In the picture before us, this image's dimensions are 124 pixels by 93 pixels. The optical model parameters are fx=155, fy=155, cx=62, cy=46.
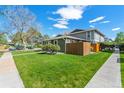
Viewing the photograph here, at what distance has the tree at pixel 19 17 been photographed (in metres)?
25.7

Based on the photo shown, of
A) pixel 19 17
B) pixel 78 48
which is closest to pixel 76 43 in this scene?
pixel 78 48

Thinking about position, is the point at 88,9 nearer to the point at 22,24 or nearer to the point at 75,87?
the point at 22,24

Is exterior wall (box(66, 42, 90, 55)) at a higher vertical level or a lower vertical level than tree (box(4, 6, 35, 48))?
lower

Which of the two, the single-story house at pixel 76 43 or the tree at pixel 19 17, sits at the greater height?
the tree at pixel 19 17

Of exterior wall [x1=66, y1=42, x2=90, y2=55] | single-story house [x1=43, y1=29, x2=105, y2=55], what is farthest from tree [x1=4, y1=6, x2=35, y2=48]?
exterior wall [x1=66, y1=42, x2=90, y2=55]

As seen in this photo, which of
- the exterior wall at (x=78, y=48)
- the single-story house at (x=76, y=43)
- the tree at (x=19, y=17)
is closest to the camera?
the exterior wall at (x=78, y=48)

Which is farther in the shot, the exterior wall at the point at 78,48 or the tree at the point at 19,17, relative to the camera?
the tree at the point at 19,17

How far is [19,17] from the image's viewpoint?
26016mm

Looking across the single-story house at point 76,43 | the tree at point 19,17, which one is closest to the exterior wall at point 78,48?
the single-story house at point 76,43

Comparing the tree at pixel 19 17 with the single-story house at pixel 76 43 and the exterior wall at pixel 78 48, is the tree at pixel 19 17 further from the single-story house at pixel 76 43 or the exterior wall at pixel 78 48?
the exterior wall at pixel 78 48

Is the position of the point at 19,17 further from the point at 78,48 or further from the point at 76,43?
the point at 78,48

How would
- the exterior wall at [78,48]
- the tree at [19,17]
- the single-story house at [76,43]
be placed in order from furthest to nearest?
the tree at [19,17] → the single-story house at [76,43] → the exterior wall at [78,48]

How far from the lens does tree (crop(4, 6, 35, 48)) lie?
25689 millimetres

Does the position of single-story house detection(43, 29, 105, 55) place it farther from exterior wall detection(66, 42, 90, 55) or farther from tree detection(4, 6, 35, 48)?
tree detection(4, 6, 35, 48)
